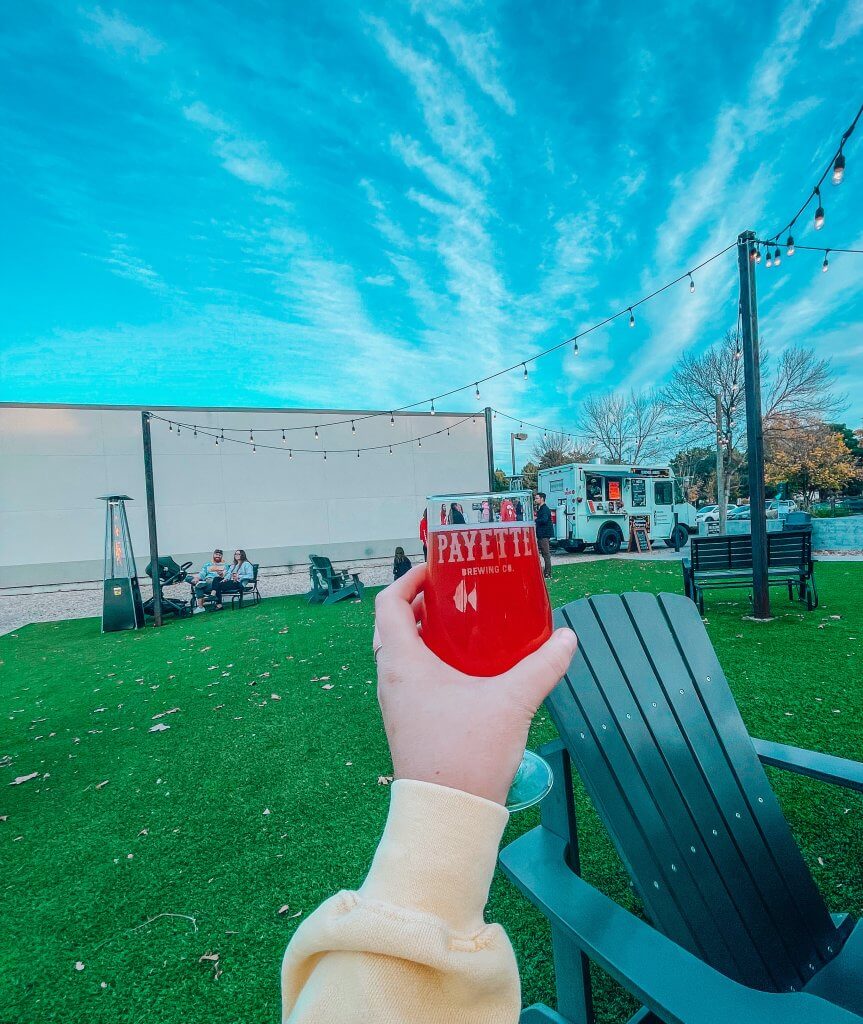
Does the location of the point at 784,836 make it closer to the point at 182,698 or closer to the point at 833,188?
the point at 182,698

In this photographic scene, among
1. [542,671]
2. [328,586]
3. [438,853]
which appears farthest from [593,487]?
[438,853]

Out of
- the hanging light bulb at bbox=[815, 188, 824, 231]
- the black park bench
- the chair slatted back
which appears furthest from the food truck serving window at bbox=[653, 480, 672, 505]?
the chair slatted back

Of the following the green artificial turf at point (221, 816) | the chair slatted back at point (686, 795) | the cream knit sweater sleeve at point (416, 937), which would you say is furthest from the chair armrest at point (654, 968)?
the green artificial turf at point (221, 816)

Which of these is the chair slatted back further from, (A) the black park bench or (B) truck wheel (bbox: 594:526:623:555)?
(B) truck wheel (bbox: 594:526:623:555)

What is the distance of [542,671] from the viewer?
0.61 m

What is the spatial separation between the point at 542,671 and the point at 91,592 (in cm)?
1847

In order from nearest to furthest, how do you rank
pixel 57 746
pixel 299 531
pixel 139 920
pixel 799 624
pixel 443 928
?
pixel 443 928 → pixel 139 920 → pixel 57 746 → pixel 799 624 → pixel 299 531

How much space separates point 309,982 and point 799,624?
6.66 meters

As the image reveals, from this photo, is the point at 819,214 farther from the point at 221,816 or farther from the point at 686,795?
the point at 221,816

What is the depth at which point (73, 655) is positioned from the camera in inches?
A: 274

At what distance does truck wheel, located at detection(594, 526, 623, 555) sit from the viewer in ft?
51.7

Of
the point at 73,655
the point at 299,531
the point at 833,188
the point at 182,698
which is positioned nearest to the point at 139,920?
the point at 182,698

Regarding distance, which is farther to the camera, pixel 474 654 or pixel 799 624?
pixel 799 624

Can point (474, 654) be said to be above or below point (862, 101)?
below
